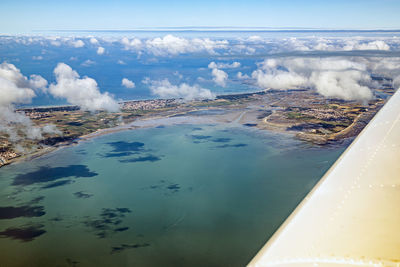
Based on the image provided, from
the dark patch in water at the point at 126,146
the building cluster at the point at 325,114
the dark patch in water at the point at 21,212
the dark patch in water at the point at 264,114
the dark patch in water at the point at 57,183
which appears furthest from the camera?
the dark patch in water at the point at 264,114

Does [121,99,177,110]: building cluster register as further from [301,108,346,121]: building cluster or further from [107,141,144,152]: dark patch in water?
[301,108,346,121]: building cluster

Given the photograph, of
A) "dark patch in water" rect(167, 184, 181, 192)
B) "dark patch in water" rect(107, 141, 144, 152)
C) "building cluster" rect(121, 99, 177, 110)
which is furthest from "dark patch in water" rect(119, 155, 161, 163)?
"building cluster" rect(121, 99, 177, 110)

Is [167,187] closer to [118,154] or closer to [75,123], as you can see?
[118,154]

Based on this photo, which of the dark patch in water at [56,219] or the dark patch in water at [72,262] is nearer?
the dark patch in water at [72,262]

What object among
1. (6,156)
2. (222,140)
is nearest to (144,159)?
(222,140)

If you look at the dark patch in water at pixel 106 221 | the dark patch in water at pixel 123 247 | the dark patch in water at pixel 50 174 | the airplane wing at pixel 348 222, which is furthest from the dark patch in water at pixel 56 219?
the airplane wing at pixel 348 222

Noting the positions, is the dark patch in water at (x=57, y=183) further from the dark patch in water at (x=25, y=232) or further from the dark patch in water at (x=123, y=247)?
the dark patch in water at (x=123, y=247)
